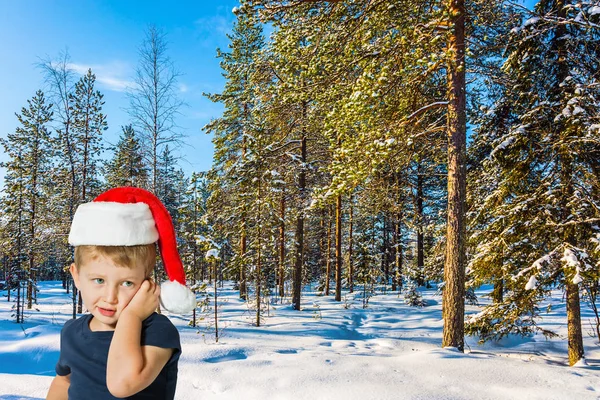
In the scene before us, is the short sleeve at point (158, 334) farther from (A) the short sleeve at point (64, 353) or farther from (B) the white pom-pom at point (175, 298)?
(A) the short sleeve at point (64, 353)

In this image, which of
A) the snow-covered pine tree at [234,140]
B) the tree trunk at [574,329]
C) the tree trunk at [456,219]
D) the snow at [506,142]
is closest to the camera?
the tree trunk at [456,219]

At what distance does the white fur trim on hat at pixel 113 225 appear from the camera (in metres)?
1.48

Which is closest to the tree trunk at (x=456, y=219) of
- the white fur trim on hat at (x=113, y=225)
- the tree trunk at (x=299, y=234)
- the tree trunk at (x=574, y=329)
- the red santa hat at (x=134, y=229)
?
the tree trunk at (x=574, y=329)

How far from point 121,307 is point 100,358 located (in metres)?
0.23

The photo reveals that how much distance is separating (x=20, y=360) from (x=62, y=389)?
791cm

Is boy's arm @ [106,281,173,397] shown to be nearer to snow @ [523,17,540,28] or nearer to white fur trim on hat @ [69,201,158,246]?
white fur trim on hat @ [69,201,158,246]

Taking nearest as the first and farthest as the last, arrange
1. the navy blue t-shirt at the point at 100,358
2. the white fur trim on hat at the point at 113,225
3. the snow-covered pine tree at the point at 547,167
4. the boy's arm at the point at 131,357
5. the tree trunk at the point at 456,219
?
the boy's arm at the point at 131,357, the navy blue t-shirt at the point at 100,358, the white fur trim on hat at the point at 113,225, the tree trunk at the point at 456,219, the snow-covered pine tree at the point at 547,167

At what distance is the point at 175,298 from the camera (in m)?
1.51

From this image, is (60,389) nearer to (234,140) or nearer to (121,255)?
(121,255)

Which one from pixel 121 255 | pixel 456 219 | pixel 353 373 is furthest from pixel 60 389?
pixel 456 219

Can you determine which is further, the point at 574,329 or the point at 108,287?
the point at 574,329

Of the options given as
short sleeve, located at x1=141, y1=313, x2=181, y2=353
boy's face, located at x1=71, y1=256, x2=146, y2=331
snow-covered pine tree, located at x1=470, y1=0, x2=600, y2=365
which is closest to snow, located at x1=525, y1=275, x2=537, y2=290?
snow-covered pine tree, located at x1=470, y1=0, x2=600, y2=365

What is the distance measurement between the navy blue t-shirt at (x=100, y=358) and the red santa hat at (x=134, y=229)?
12 centimetres

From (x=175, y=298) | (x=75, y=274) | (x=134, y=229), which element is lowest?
(x=175, y=298)
